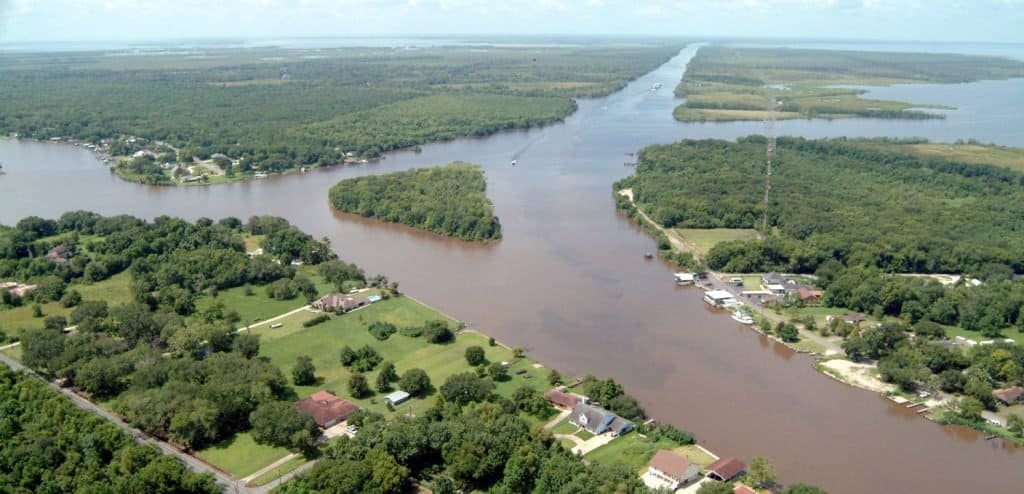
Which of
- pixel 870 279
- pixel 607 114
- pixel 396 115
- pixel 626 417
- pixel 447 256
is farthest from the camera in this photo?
pixel 607 114

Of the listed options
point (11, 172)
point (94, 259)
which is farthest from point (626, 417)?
point (11, 172)

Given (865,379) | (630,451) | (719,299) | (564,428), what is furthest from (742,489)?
(719,299)

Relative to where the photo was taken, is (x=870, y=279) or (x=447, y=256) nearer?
(x=870, y=279)

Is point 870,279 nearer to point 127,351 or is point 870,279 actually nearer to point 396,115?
point 127,351

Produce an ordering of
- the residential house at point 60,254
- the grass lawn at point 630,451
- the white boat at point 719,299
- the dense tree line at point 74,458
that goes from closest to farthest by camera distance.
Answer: the dense tree line at point 74,458 < the grass lawn at point 630,451 < the white boat at point 719,299 < the residential house at point 60,254

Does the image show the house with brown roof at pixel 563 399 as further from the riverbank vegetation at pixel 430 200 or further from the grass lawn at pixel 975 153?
the grass lawn at pixel 975 153

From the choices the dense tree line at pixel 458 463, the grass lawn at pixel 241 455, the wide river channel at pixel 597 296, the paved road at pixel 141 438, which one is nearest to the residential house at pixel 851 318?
the wide river channel at pixel 597 296

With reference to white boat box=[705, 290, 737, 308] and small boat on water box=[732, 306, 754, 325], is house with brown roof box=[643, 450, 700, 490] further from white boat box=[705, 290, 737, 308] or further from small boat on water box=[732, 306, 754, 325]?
white boat box=[705, 290, 737, 308]

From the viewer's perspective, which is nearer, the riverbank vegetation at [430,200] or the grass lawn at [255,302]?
the grass lawn at [255,302]
